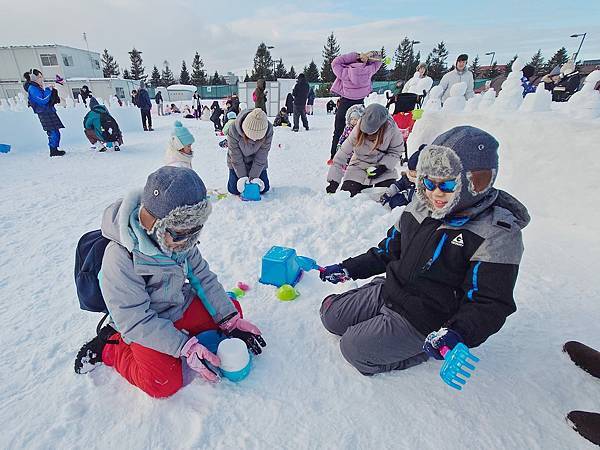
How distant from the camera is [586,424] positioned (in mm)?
1414

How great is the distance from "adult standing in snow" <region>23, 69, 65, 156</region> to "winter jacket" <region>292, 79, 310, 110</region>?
624cm

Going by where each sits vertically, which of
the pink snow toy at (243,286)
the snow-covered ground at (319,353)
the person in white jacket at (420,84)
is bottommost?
the pink snow toy at (243,286)

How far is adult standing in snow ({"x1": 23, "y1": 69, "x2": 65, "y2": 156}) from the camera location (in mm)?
6473

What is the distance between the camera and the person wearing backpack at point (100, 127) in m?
7.38

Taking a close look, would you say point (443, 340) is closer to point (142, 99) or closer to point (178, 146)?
point (178, 146)

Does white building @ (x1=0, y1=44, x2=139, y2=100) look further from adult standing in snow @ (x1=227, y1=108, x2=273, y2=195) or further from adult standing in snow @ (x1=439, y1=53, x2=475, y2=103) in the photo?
adult standing in snow @ (x1=439, y1=53, x2=475, y2=103)

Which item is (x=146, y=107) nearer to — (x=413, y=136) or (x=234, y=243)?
(x=413, y=136)

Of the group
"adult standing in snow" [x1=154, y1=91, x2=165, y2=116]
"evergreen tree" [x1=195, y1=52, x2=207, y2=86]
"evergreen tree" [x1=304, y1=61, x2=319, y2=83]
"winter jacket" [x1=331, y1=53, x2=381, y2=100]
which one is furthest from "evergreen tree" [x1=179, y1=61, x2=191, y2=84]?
"winter jacket" [x1=331, y1=53, x2=381, y2=100]

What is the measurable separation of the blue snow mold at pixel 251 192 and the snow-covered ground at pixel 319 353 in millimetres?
452

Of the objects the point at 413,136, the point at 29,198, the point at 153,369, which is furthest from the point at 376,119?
the point at 29,198

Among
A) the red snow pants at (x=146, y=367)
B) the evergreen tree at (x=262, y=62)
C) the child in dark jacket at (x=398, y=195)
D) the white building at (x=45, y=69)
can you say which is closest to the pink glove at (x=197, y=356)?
the red snow pants at (x=146, y=367)

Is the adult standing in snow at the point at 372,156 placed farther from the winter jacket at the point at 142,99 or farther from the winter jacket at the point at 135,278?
the winter jacket at the point at 142,99

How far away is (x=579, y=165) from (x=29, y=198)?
6404 millimetres

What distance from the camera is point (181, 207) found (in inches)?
53.7
